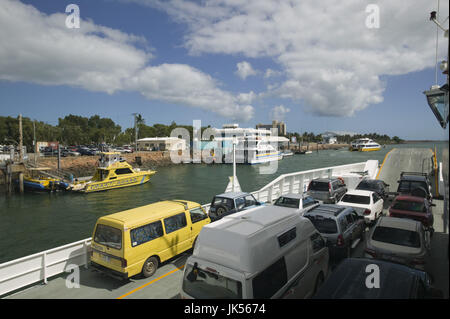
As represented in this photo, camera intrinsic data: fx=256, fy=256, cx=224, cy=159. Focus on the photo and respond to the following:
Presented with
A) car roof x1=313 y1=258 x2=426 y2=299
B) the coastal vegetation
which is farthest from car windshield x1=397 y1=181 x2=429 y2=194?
the coastal vegetation

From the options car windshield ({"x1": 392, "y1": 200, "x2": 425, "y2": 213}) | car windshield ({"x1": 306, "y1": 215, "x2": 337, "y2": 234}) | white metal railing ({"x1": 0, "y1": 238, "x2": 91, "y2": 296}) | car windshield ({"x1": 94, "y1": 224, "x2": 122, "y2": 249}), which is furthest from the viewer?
car windshield ({"x1": 392, "y1": 200, "x2": 425, "y2": 213})

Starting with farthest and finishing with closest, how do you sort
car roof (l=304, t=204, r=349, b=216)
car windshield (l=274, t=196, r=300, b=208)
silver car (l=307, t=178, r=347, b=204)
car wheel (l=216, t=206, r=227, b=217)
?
1. silver car (l=307, t=178, r=347, b=204)
2. car wheel (l=216, t=206, r=227, b=217)
3. car windshield (l=274, t=196, r=300, b=208)
4. car roof (l=304, t=204, r=349, b=216)

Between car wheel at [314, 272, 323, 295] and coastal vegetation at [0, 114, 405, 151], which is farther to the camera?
coastal vegetation at [0, 114, 405, 151]

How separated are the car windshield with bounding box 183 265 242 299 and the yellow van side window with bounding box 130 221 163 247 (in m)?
2.62

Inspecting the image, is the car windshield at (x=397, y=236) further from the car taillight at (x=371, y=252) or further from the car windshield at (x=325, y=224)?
the car windshield at (x=325, y=224)

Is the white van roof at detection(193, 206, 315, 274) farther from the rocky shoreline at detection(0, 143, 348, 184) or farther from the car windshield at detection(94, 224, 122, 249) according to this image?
the rocky shoreline at detection(0, 143, 348, 184)

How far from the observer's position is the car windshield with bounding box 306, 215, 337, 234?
7.54 m

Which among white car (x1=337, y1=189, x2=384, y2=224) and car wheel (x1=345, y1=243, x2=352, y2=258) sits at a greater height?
white car (x1=337, y1=189, x2=384, y2=224)

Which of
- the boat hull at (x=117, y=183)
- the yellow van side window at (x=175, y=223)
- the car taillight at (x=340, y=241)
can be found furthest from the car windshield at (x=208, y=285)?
the boat hull at (x=117, y=183)

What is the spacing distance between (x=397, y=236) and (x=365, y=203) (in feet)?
13.7

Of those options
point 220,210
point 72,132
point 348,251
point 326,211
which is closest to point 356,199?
point 326,211

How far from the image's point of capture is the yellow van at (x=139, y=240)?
6484 mm

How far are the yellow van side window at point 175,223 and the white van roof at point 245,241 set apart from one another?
289 cm
